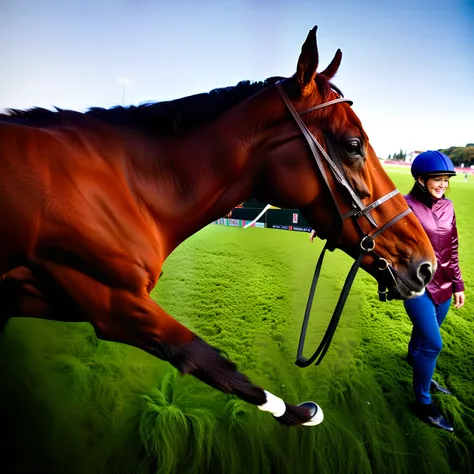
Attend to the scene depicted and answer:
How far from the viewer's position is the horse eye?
178cm

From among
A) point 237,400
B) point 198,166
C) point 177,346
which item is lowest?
point 237,400

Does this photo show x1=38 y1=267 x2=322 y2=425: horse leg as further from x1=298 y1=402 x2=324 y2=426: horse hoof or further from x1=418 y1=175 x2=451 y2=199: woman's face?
x1=418 y1=175 x2=451 y2=199: woman's face

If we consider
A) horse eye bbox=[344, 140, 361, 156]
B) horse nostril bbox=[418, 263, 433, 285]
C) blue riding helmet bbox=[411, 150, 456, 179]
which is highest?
horse eye bbox=[344, 140, 361, 156]

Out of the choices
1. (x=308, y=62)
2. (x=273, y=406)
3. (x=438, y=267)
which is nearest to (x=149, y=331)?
(x=273, y=406)

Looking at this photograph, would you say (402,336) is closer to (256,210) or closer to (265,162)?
(256,210)

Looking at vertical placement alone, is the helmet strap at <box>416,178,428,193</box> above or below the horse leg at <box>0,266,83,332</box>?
above

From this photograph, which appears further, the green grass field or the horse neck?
the green grass field

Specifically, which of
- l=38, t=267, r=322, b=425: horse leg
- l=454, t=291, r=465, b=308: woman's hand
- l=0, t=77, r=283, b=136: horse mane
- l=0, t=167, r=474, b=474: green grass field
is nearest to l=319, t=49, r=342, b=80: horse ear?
l=0, t=77, r=283, b=136: horse mane

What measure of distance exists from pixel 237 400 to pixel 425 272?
1.52 metres

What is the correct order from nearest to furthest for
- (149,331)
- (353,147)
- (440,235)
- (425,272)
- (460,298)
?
(149,331), (353,147), (425,272), (440,235), (460,298)

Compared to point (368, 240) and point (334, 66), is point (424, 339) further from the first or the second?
point (334, 66)

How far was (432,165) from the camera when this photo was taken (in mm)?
2498

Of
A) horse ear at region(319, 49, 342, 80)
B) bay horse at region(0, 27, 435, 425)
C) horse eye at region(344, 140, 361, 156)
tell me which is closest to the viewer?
bay horse at region(0, 27, 435, 425)

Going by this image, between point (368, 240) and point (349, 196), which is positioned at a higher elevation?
point (349, 196)
